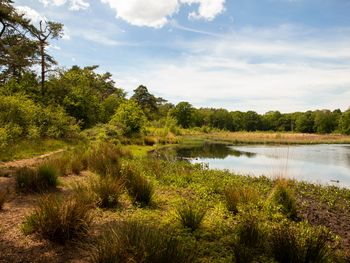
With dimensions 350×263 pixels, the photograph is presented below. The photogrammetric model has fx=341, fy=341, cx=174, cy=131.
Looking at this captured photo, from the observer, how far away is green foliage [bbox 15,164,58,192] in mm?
7596

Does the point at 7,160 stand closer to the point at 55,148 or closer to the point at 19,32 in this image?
the point at 55,148

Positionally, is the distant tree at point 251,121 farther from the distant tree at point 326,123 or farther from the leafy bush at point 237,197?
the leafy bush at point 237,197

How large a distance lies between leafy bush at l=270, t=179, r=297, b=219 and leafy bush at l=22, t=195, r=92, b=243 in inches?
166

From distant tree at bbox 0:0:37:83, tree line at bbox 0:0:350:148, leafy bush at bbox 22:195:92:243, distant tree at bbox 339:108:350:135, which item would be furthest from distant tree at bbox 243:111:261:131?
leafy bush at bbox 22:195:92:243

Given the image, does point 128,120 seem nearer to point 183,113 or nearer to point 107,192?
point 107,192

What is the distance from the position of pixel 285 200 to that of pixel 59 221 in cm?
489

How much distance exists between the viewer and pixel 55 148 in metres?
19.6

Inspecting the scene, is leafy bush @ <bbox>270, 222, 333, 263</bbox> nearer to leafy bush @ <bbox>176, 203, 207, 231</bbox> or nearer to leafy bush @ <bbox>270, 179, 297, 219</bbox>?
leafy bush @ <bbox>176, 203, 207, 231</bbox>

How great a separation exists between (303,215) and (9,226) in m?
5.70

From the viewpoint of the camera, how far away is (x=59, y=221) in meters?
4.59

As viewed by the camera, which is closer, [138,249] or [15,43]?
[138,249]

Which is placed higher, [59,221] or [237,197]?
[59,221]

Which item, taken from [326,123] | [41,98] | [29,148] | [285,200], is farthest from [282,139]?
[285,200]

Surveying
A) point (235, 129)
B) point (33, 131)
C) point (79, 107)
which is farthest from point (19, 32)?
point (235, 129)
